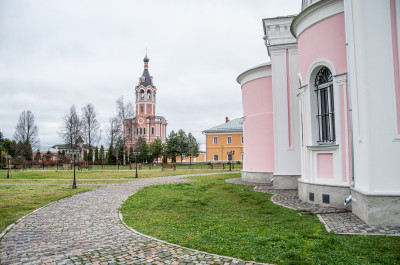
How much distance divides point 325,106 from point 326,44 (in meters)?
1.97

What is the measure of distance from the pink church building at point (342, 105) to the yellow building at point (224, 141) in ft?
137

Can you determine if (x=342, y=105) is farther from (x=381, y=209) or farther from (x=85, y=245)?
(x=85, y=245)

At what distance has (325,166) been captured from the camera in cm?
917

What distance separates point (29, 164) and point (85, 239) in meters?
50.4

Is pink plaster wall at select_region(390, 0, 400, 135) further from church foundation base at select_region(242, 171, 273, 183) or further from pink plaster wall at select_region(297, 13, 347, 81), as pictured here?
church foundation base at select_region(242, 171, 273, 183)

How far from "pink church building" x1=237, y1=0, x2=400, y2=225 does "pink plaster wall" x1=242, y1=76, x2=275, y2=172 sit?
2.35 metres

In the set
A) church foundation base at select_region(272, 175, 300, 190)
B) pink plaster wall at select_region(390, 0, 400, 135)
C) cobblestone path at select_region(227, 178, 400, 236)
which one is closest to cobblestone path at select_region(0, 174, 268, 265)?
cobblestone path at select_region(227, 178, 400, 236)

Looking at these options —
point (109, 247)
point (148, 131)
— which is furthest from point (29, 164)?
point (109, 247)

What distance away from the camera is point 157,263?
456cm

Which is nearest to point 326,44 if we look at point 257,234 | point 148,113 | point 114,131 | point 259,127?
point 257,234

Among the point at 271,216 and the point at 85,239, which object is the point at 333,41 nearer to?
the point at 271,216

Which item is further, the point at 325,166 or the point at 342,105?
the point at 325,166

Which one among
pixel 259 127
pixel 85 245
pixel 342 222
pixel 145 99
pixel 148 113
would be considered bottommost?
pixel 85 245

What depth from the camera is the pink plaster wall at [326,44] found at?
8742 millimetres
